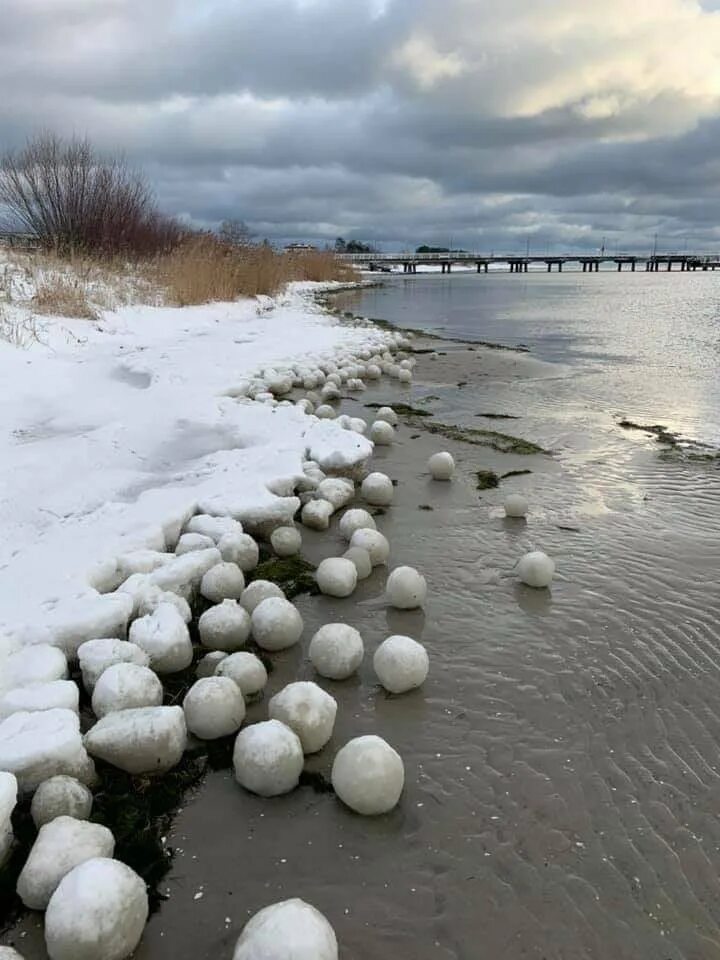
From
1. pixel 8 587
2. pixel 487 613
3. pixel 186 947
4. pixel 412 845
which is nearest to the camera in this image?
pixel 186 947

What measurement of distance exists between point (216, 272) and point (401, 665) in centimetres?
1769

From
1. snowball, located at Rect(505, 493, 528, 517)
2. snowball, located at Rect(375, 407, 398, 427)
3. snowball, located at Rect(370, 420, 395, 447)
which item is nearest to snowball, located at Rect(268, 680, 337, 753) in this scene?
snowball, located at Rect(505, 493, 528, 517)

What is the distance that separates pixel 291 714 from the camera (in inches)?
94.3

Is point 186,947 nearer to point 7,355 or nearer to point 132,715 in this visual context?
point 132,715

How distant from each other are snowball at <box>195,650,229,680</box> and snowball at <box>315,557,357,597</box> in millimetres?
761

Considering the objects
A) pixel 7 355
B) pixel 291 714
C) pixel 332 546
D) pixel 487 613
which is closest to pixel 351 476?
pixel 332 546

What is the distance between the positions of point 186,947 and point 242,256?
76.5ft

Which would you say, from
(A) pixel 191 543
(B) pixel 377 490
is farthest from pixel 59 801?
(B) pixel 377 490

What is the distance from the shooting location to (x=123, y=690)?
2.42 metres

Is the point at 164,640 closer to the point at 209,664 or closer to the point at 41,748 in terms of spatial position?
the point at 209,664

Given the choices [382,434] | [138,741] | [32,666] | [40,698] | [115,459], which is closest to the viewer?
[138,741]

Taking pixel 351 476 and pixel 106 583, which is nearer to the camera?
pixel 106 583

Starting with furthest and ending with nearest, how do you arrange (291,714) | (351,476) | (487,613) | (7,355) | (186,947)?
(7,355) → (351,476) → (487,613) → (291,714) → (186,947)

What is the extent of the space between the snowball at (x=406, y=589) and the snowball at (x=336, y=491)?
51.8 inches
